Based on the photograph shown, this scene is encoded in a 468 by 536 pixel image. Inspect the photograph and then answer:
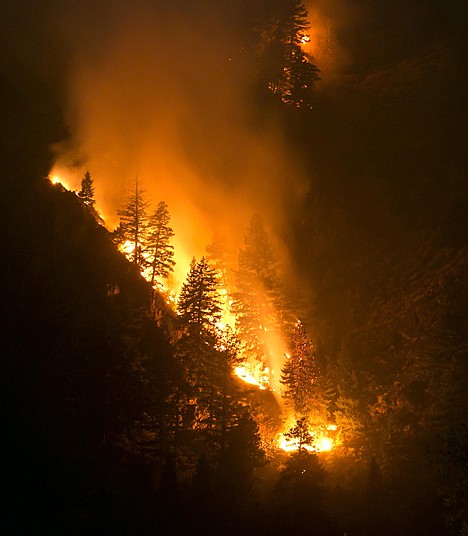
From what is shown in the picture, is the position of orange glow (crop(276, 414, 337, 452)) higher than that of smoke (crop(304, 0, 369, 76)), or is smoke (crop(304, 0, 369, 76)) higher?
smoke (crop(304, 0, 369, 76))

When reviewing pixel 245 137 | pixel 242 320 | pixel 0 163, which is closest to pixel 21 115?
pixel 0 163

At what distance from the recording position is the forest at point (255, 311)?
30.4 metres

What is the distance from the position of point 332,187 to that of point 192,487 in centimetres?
4014

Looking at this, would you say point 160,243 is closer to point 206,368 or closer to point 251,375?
point 251,375

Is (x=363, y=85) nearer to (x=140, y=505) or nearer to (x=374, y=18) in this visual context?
(x=374, y=18)

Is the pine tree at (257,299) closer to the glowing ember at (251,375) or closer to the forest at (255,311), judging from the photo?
the forest at (255,311)

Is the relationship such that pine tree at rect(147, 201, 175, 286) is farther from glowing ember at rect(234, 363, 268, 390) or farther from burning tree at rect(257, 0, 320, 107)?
burning tree at rect(257, 0, 320, 107)

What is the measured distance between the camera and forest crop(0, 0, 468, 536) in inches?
1196

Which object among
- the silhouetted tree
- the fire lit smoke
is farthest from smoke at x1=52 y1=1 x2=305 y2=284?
the silhouetted tree

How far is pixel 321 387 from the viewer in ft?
143

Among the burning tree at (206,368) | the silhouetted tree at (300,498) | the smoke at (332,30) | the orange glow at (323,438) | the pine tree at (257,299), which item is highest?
the smoke at (332,30)

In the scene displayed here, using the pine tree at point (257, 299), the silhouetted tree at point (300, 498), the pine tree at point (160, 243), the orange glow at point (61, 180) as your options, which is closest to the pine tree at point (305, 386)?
the pine tree at point (257, 299)

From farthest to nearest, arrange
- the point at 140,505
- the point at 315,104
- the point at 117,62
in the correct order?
the point at 117,62, the point at 315,104, the point at 140,505

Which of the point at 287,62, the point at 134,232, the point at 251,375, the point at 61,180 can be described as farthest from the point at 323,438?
the point at 287,62
